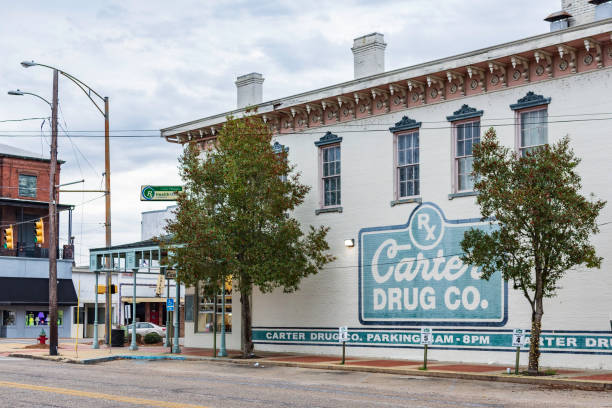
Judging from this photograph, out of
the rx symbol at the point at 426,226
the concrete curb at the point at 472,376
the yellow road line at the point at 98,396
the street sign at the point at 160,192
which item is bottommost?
the concrete curb at the point at 472,376

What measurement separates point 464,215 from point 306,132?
7710mm

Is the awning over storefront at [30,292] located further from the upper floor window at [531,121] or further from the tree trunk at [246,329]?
the upper floor window at [531,121]

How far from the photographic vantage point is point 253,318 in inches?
1244

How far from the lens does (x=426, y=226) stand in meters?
25.7

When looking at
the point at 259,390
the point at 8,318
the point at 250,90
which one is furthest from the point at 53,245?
the point at 8,318

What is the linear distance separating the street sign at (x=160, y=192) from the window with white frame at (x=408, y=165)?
895cm

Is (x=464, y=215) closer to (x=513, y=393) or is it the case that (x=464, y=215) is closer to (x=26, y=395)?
(x=513, y=393)

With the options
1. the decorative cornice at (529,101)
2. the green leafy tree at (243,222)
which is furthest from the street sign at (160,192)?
the decorative cornice at (529,101)

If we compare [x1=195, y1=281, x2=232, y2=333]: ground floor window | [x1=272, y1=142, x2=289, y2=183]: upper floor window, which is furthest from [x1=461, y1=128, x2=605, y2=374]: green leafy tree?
[x1=195, y1=281, x2=232, y2=333]: ground floor window

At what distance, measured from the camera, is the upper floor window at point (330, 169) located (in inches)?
1136

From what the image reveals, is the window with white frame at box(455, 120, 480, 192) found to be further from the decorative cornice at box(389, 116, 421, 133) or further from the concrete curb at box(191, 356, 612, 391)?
the concrete curb at box(191, 356, 612, 391)

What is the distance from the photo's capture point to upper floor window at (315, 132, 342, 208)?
94.6 feet

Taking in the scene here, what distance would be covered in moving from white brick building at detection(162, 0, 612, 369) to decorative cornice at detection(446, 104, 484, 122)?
0.04m

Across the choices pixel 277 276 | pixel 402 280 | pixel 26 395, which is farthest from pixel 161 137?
pixel 26 395
